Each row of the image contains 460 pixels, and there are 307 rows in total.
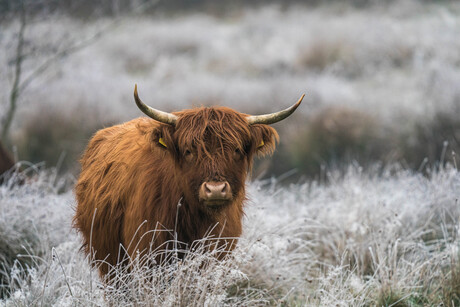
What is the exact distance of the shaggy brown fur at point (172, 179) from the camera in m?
3.39

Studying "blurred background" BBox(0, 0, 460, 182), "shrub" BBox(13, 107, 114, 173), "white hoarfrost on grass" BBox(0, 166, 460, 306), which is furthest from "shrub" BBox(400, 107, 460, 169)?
"shrub" BBox(13, 107, 114, 173)

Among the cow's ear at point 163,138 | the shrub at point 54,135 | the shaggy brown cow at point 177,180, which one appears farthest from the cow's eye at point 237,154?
the shrub at point 54,135

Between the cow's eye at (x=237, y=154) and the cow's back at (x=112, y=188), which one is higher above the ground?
the cow's eye at (x=237, y=154)

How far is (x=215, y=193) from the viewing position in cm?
315

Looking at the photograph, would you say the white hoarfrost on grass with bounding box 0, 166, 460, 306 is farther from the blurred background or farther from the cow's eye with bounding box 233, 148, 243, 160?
the blurred background

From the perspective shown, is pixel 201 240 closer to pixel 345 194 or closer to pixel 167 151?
pixel 167 151

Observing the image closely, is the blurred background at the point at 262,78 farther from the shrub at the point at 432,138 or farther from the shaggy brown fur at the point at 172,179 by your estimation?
the shaggy brown fur at the point at 172,179

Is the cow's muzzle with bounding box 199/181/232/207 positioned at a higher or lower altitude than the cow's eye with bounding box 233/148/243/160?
lower

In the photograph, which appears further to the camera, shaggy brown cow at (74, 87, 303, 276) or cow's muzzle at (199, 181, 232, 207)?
shaggy brown cow at (74, 87, 303, 276)

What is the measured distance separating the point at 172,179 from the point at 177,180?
0.22ft

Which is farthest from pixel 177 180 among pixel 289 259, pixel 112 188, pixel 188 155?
pixel 289 259

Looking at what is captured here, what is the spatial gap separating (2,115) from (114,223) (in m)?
6.87

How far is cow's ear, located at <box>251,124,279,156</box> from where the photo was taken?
363cm

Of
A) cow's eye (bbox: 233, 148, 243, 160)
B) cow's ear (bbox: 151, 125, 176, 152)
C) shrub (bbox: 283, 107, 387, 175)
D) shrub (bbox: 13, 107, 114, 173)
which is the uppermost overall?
cow's ear (bbox: 151, 125, 176, 152)
